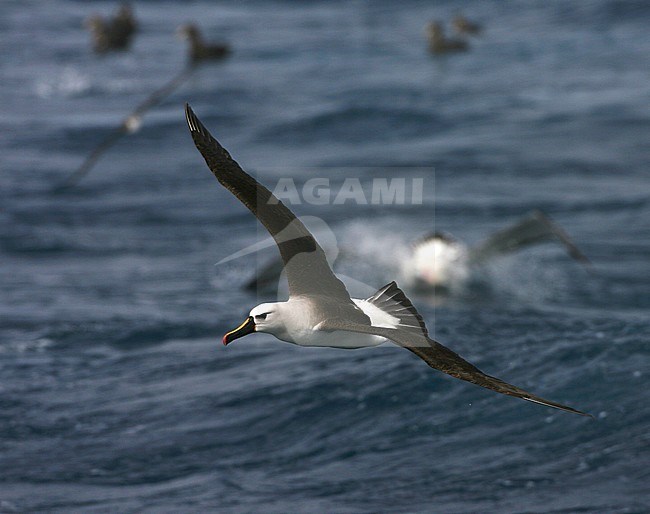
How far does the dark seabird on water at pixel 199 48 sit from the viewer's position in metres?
23.1

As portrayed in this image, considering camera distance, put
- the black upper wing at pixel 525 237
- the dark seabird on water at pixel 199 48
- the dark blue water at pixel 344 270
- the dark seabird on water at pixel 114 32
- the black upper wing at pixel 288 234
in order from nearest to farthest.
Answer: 1. the black upper wing at pixel 288 234
2. the dark blue water at pixel 344 270
3. the black upper wing at pixel 525 237
4. the dark seabird on water at pixel 199 48
5. the dark seabird on water at pixel 114 32

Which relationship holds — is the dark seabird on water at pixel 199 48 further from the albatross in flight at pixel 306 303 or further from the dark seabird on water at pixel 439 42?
the albatross in flight at pixel 306 303

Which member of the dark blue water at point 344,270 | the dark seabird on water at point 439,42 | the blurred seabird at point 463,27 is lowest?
the dark blue water at point 344,270

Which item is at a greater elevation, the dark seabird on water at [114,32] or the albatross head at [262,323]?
the dark seabird on water at [114,32]

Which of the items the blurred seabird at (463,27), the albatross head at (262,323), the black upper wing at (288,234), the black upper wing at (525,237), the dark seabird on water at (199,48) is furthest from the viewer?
the blurred seabird at (463,27)

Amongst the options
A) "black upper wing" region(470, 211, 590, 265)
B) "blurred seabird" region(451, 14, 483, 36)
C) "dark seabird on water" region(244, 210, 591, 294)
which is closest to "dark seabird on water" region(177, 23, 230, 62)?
"blurred seabird" region(451, 14, 483, 36)

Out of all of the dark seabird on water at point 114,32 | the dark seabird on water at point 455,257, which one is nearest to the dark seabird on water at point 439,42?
the dark seabird on water at point 114,32

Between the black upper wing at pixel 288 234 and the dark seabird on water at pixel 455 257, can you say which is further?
the dark seabird on water at pixel 455 257

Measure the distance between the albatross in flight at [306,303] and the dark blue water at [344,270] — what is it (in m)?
2.70

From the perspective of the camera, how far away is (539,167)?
1739 centimetres

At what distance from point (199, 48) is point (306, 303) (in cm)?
1772

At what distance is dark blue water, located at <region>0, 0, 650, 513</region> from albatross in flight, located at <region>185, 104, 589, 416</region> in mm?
2695

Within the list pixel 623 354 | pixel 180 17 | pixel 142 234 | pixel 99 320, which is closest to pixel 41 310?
pixel 99 320

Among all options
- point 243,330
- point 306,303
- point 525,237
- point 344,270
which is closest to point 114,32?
point 344,270
